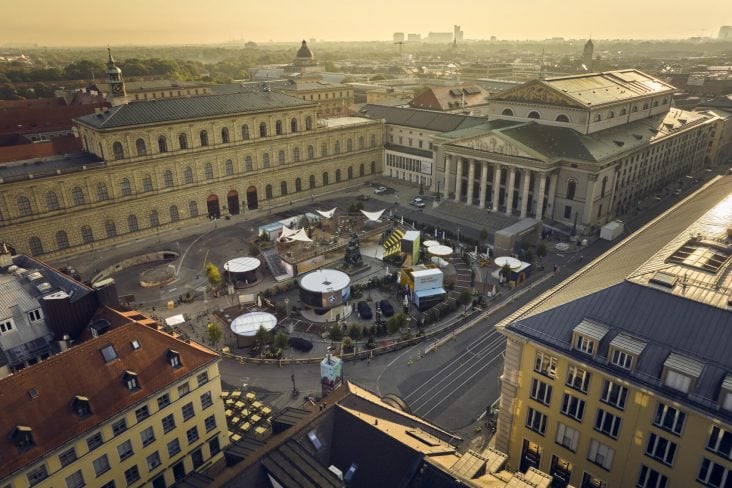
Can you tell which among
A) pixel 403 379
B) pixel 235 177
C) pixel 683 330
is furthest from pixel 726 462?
pixel 235 177

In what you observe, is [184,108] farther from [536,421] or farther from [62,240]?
[536,421]

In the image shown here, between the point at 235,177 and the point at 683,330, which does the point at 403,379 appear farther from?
the point at 235,177

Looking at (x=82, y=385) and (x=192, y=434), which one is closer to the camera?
(x=82, y=385)

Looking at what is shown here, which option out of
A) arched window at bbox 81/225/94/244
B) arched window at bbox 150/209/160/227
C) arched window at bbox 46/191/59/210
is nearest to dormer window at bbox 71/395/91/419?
arched window at bbox 46/191/59/210

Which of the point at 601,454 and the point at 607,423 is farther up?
the point at 607,423

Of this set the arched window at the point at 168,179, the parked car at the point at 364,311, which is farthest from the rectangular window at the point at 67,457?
the arched window at the point at 168,179

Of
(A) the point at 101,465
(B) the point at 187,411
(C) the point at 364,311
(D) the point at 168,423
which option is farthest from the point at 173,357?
(C) the point at 364,311

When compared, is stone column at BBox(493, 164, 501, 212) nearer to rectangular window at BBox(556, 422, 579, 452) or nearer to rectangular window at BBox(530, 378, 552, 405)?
rectangular window at BBox(530, 378, 552, 405)
